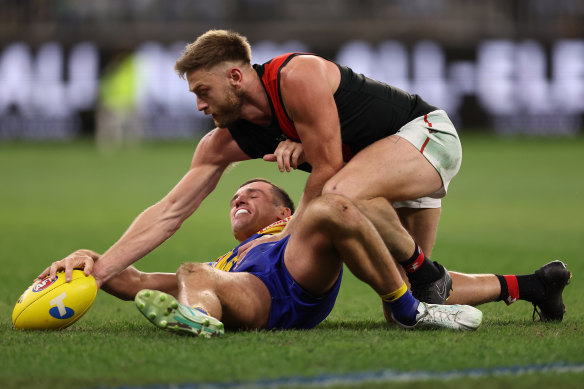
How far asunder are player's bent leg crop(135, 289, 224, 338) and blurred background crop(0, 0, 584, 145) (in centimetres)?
1872

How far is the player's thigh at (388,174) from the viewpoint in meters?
4.94

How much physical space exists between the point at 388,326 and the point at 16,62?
20.9 meters

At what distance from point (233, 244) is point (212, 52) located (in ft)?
18.1

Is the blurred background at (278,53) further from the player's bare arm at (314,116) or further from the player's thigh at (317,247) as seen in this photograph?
the player's thigh at (317,247)

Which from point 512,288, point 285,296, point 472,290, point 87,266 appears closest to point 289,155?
point 285,296

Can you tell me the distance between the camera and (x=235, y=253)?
18.7 feet

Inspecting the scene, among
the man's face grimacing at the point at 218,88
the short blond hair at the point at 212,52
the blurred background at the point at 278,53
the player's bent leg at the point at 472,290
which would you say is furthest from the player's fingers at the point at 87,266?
the blurred background at the point at 278,53

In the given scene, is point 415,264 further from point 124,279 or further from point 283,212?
point 124,279

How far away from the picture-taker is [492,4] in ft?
90.7

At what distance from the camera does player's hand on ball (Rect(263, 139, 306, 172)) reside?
511cm

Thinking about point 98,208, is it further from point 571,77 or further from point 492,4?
point 492,4

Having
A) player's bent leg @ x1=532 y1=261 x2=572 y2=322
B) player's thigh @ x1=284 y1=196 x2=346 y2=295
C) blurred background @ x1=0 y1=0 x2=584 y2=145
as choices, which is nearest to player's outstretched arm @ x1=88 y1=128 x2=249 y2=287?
player's thigh @ x1=284 y1=196 x2=346 y2=295

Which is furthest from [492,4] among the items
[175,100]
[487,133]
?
[175,100]

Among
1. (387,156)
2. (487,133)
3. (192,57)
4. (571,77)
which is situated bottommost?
(487,133)
